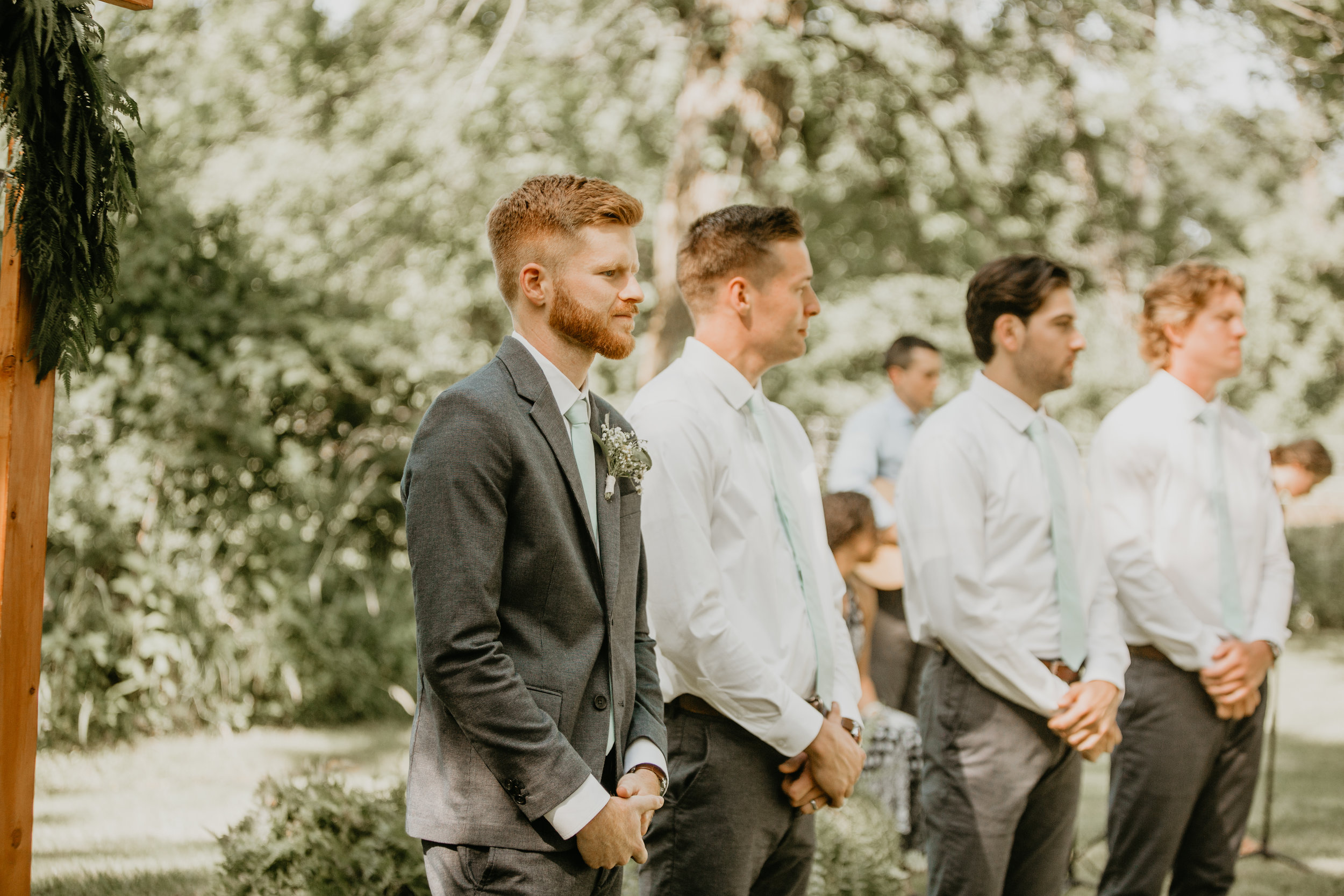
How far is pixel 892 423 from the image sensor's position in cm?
638

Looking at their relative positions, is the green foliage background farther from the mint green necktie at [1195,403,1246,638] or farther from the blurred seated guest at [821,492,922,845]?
the mint green necktie at [1195,403,1246,638]

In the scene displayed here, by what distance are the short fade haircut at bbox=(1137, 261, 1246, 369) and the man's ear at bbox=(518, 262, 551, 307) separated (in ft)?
9.39

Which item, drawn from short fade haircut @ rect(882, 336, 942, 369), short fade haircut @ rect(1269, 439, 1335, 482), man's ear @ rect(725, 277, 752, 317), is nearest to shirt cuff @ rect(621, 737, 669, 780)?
man's ear @ rect(725, 277, 752, 317)

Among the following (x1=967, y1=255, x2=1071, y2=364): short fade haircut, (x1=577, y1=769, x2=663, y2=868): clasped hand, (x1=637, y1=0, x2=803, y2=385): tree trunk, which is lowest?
(x1=577, y1=769, x2=663, y2=868): clasped hand

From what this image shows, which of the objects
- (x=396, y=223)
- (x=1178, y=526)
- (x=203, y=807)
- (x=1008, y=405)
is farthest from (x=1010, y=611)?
(x=396, y=223)

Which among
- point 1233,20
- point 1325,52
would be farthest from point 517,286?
point 1233,20

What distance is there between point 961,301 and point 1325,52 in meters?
8.51

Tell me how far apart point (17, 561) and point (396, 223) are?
10.5 meters

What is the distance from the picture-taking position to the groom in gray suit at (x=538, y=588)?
1978 mm

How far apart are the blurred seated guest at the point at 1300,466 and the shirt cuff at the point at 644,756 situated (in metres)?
5.89

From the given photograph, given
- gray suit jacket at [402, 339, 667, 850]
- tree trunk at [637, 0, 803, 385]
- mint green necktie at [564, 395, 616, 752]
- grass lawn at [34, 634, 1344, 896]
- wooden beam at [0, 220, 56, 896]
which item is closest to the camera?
gray suit jacket at [402, 339, 667, 850]

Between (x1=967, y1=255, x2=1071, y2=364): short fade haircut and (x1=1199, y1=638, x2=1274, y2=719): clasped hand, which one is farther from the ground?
(x1=967, y1=255, x2=1071, y2=364): short fade haircut

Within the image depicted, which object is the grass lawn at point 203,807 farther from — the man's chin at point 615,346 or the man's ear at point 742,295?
the man's chin at point 615,346

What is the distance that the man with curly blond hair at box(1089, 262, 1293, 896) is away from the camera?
3.81m
